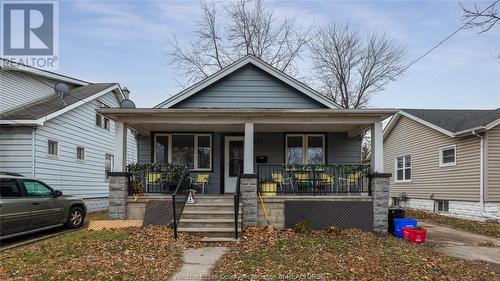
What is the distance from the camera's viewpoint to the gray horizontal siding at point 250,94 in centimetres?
1321

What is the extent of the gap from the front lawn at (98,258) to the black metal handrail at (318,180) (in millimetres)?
3773

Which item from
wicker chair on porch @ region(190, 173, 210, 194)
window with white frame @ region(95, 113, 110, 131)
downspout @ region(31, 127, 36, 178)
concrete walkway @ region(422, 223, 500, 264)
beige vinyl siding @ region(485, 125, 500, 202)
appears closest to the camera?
concrete walkway @ region(422, 223, 500, 264)

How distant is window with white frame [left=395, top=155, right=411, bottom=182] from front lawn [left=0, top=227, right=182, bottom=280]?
15003 millimetres

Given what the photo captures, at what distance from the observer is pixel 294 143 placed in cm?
1324

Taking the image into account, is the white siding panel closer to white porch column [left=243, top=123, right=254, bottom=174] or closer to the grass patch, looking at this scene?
white porch column [left=243, top=123, right=254, bottom=174]

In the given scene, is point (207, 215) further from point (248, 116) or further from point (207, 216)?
point (248, 116)

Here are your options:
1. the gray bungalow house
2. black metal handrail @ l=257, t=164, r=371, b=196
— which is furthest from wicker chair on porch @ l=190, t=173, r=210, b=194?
black metal handrail @ l=257, t=164, r=371, b=196

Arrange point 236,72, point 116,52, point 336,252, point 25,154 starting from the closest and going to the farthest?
point 336,252
point 25,154
point 236,72
point 116,52

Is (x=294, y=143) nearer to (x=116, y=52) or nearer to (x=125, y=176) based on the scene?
(x=125, y=176)

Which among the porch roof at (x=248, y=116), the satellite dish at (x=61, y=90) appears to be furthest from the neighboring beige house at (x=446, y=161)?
the satellite dish at (x=61, y=90)

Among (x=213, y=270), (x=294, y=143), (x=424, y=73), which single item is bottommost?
(x=213, y=270)

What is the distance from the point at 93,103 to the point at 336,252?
13.6 m

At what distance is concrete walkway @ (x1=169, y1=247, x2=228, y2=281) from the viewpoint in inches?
231

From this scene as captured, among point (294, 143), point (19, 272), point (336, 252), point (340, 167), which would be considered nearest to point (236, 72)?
point (294, 143)
